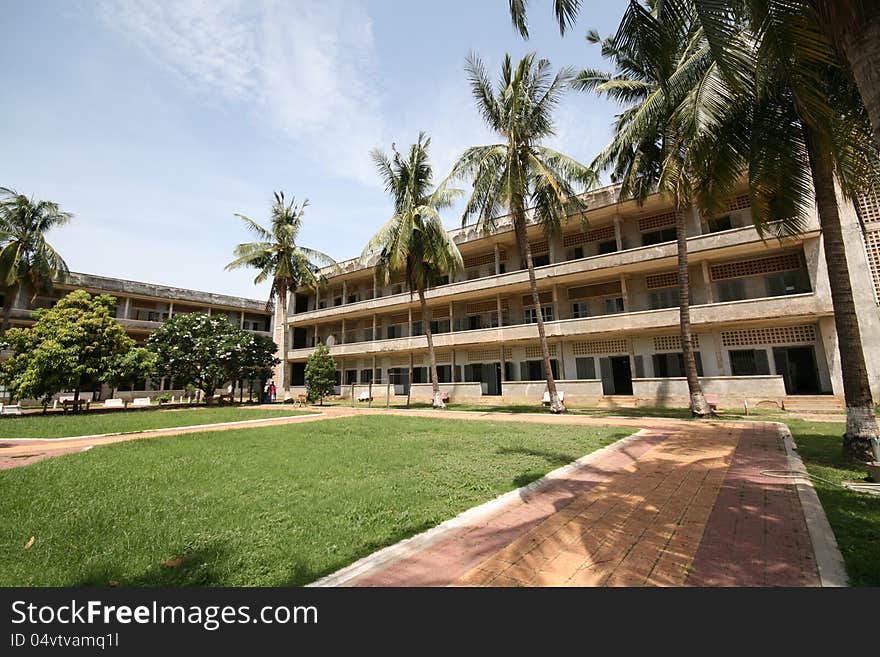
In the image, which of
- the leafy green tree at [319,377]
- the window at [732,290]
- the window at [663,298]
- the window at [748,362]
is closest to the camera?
the window at [748,362]

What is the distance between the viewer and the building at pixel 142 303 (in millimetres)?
30109

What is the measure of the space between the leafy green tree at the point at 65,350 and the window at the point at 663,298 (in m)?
28.2

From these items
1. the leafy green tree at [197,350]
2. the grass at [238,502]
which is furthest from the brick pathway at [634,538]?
the leafy green tree at [197,350]

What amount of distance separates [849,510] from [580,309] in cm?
2030

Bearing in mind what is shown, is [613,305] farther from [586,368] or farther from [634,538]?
[634,538]

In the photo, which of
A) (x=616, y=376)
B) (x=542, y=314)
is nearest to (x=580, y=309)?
(x=542, y=314)

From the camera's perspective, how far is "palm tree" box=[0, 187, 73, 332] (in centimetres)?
2238

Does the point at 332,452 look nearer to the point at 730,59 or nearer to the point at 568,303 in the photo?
the point at 730,59

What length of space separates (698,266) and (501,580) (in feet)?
74.5

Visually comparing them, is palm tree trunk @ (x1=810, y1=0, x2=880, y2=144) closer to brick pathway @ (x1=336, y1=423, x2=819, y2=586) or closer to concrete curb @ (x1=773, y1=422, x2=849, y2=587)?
concrete curb @ (x1=773, y1=422, x2=849, y2=587)

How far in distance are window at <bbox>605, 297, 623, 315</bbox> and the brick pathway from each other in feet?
56.9

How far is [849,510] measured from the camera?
4.30 meters

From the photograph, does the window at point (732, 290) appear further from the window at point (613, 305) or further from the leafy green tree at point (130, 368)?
the leafy green tree at point (130, 368)

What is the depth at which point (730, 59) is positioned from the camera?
15.0ft
